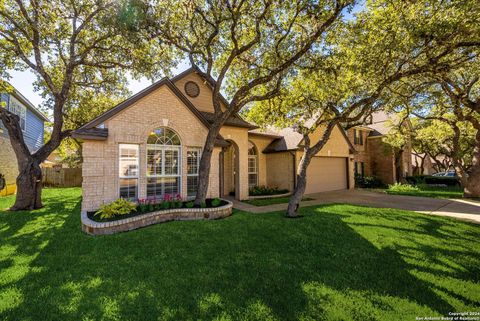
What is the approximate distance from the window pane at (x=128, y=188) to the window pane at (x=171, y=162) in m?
1.46

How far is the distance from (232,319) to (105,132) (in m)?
8.36

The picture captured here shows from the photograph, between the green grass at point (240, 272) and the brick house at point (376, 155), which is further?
the brick house at point (376, 155)

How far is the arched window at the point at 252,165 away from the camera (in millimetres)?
16266


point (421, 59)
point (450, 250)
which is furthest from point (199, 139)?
point (421, 59)

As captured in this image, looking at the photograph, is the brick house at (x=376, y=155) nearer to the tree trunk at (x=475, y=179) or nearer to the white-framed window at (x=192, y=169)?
the tree trunk at (x=475, y=179)

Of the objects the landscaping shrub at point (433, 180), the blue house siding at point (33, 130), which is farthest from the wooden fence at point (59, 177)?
the landscaping shrub at point (433, 180)

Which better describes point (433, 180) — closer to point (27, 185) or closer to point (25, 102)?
point (27, 185)

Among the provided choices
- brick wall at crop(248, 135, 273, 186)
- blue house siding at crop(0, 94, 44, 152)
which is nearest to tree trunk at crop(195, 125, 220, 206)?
brick wall at crop(248, 135, 273, 186)

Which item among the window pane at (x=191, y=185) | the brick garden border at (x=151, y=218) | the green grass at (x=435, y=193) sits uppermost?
the window pane at (x=191, y=185)

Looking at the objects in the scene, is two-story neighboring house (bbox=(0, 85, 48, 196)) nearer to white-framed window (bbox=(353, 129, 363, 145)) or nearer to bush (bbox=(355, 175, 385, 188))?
bush (bbox=(355, 175, 385, 188))

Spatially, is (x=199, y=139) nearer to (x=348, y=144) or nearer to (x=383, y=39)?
(x=383, y=39)

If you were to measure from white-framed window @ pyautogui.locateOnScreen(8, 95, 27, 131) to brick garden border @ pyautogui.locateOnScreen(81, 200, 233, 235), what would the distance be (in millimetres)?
16835

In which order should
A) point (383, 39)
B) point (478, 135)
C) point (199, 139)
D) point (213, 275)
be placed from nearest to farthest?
point (213, 275)
point (383, 39)
point (199, 139)
point (478, 135)

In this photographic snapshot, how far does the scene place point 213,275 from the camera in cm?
446
